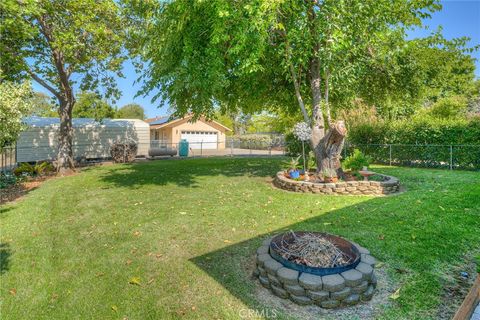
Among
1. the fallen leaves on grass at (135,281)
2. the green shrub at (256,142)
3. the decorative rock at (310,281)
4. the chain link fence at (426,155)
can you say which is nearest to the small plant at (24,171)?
the fallen leaves on grass at (135,281)

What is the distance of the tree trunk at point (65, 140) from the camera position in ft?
40.4

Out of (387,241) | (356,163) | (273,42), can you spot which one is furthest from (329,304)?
(273,42)

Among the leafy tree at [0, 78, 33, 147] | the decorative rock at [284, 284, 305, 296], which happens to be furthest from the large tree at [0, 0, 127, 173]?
the decorative rock at [284, 284, 305, 296]

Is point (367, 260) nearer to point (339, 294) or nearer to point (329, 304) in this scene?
point (339, 294)

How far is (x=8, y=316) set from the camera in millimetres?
2846

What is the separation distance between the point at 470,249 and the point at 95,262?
5306mm

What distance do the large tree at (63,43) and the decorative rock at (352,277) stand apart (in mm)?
10137

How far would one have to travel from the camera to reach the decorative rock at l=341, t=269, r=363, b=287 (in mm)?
2853

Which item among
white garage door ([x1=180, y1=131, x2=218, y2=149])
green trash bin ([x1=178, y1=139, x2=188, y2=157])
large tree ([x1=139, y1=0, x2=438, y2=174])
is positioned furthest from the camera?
white garage door ([x1=180, y1=131, x2=218, y2=149])

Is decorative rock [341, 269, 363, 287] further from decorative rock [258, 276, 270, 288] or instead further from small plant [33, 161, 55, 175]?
small plant [33, 161, 55, 175]

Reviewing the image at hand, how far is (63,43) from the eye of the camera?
30.9 ft

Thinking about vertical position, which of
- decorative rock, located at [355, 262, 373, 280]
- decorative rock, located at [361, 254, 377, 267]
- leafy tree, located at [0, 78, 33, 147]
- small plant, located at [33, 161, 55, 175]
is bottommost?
decorative rock, located at [355, 262, 373, 280]

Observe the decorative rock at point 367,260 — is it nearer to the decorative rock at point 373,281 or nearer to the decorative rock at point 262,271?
the decorative rock at point 373,281

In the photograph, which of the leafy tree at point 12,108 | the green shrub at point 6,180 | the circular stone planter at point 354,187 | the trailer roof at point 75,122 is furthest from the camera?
the trailer roof at point 75,122
